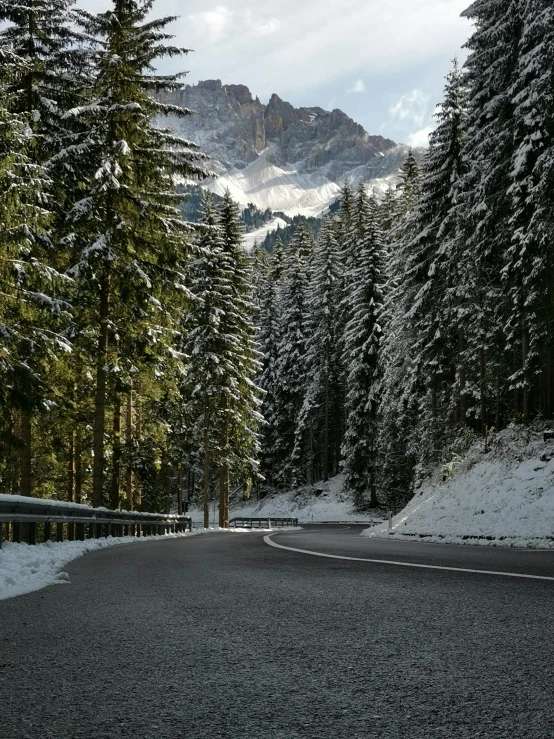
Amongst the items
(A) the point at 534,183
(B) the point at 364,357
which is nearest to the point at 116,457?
(A) the point at 534,183

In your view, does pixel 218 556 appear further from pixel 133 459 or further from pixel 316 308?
pixel 316 308

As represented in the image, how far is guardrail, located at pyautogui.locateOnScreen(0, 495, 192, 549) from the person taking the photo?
10.3 m

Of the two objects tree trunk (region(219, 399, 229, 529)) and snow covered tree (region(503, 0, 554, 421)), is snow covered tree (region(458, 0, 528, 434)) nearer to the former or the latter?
snow covered tree (region(503, 0, 554, 421))

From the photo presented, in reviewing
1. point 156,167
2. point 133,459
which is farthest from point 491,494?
point 156,167

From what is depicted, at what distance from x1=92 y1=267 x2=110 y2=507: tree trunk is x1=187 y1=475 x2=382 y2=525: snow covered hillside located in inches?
1183

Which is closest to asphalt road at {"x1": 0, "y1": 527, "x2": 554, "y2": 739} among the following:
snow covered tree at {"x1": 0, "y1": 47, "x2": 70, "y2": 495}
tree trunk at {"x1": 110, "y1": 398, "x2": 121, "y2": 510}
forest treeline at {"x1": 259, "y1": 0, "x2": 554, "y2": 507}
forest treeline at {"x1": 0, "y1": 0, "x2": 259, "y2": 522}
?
snow covered tree at {"x1": 0, "y1": 47, "x2": 70, "y2": 495}

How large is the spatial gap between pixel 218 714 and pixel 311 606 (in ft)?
8.36

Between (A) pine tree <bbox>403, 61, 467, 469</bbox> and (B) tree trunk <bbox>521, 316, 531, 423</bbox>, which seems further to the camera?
(A) pine tree <bbox>403, 61, 467, 469</bbox>

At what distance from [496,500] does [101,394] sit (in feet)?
39.4

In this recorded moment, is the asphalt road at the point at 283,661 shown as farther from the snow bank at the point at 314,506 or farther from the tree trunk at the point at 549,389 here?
the snow bank at the point at 314,506

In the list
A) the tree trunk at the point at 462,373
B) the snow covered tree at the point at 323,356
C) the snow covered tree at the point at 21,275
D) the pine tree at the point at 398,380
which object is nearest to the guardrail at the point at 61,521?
the snow covered tree at the point at 21,275

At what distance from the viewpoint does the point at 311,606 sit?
4895mm

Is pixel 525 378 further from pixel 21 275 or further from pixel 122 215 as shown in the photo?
pixel 21 275

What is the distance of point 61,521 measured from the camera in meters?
12.9
